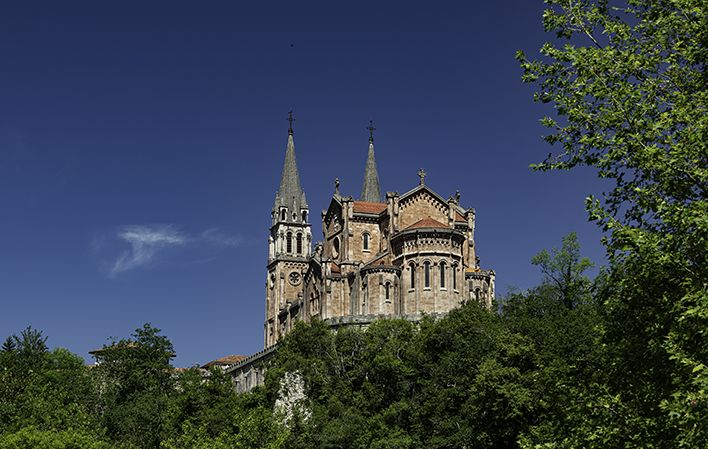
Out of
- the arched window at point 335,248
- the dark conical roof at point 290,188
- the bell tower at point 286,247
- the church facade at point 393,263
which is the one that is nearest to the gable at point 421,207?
the church facade at point 393,263

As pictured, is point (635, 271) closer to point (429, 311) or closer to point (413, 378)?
point (413, 378)

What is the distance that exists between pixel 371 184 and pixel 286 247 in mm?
13903

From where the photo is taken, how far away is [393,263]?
79000mm

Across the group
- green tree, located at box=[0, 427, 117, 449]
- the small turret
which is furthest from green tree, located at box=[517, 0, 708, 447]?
the small turret

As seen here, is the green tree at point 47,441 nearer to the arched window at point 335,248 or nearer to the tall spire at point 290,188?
the arched window at point 335,248

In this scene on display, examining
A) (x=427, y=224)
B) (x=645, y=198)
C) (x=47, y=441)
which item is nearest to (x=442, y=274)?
(x=427, y=224)

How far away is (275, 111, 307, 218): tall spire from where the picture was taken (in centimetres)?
11275

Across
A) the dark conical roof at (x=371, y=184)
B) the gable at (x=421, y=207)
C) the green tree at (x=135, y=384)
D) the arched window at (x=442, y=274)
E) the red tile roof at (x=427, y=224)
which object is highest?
the dark conical roof at (x=371, y=184)

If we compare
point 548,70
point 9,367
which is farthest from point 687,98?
point 9,367

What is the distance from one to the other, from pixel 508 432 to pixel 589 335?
6681mm

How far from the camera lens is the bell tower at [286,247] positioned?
4183 inches

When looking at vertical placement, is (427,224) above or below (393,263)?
above

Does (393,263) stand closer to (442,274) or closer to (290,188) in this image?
(442,274)

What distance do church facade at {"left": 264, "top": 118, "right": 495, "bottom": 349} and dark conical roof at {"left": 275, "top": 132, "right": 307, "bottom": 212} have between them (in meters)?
17.2
